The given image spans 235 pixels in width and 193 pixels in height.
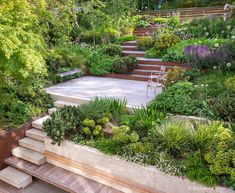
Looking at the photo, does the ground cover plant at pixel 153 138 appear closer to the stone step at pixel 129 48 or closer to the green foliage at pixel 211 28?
the stone step at pixel 129 48

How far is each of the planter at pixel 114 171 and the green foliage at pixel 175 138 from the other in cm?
42

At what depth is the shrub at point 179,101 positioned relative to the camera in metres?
4.55

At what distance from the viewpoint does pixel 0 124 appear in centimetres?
500

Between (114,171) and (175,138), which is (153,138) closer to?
(175,138)

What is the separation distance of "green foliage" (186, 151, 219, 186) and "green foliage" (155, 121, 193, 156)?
0.23 metres

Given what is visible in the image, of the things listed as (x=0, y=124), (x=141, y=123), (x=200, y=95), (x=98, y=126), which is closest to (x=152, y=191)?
(x=141, y=123)

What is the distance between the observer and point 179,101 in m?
4.70

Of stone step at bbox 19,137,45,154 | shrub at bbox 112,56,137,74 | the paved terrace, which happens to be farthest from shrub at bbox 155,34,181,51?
stone step at bbox 19,137,45,154

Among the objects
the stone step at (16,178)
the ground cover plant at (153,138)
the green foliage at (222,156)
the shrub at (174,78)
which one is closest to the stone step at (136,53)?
the shrub at (174,78)

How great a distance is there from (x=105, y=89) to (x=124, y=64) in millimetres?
1532

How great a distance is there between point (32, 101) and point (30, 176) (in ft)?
5.93

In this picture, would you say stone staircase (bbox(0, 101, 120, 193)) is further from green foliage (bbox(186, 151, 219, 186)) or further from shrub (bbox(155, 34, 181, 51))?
shrub (bbox(155, 34, 181, 51))

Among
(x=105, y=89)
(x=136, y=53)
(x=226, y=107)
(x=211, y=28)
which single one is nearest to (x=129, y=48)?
(x=136, y=53)

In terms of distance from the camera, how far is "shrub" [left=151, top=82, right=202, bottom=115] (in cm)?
455
